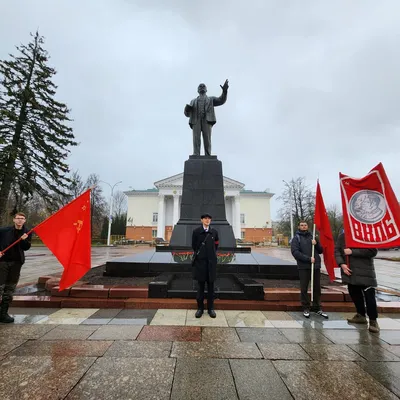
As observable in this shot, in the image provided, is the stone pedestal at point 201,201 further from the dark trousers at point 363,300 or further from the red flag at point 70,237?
the dark trousers at point 363,300

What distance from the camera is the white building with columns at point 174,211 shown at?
172 feet

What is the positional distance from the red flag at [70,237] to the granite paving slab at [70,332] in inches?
29.5

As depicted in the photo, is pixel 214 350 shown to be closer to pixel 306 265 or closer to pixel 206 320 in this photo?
pixel 206 320

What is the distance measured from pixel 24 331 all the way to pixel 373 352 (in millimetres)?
4734

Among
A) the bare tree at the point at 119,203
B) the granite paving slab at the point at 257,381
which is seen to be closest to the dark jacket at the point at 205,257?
the granite paving slab at the point at 257,381

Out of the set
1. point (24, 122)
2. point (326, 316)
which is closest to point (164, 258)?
point (326, 316)

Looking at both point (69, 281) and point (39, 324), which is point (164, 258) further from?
point (39, 324)

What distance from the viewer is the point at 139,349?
2.91m

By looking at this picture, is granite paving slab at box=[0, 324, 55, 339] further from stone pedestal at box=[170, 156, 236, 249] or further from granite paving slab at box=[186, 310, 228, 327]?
stone pedestal at box=[170, 156, 236, 249]

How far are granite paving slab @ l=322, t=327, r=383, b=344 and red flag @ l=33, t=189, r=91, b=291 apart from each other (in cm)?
416

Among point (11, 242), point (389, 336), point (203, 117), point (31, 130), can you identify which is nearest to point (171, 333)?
point (11, 242)

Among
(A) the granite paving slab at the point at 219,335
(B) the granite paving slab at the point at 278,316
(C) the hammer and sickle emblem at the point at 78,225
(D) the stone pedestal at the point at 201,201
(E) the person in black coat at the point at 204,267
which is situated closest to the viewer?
(A) the granite paving slab at the point at 219,335

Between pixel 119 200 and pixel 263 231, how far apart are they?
41.7m

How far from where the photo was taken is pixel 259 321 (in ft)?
13.3
